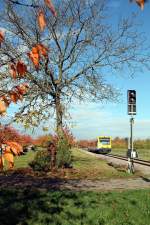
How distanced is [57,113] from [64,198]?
51.6 ft

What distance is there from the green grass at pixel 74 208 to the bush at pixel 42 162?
436 inches

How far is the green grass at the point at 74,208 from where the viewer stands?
10.3 metres

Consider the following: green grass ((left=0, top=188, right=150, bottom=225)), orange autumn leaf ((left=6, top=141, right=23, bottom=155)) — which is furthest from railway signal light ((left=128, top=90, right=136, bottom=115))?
orange autumn leaf ((left=6, top=141, right=23, bottom=155))

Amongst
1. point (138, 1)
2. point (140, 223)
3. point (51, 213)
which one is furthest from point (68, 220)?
point (138, 1)

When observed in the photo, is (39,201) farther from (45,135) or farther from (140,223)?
(45,135)

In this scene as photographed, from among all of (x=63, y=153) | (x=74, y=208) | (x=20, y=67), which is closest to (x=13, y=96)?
(x=20, y=67)

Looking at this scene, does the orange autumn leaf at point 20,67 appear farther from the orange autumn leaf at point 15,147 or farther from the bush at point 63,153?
the bush at point 63,153

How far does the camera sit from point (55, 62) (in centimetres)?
2880

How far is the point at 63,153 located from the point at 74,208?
15.1 meters

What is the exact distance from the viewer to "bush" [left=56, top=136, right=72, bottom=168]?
26206mm

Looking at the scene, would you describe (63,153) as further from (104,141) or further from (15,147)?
(104,141)

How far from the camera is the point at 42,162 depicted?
1016 inches

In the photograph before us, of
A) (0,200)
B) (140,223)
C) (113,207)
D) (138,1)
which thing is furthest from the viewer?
(0,200)

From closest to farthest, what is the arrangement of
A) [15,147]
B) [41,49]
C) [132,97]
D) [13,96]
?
[15,147] < [41,49] < [13,96] < [132,97]
